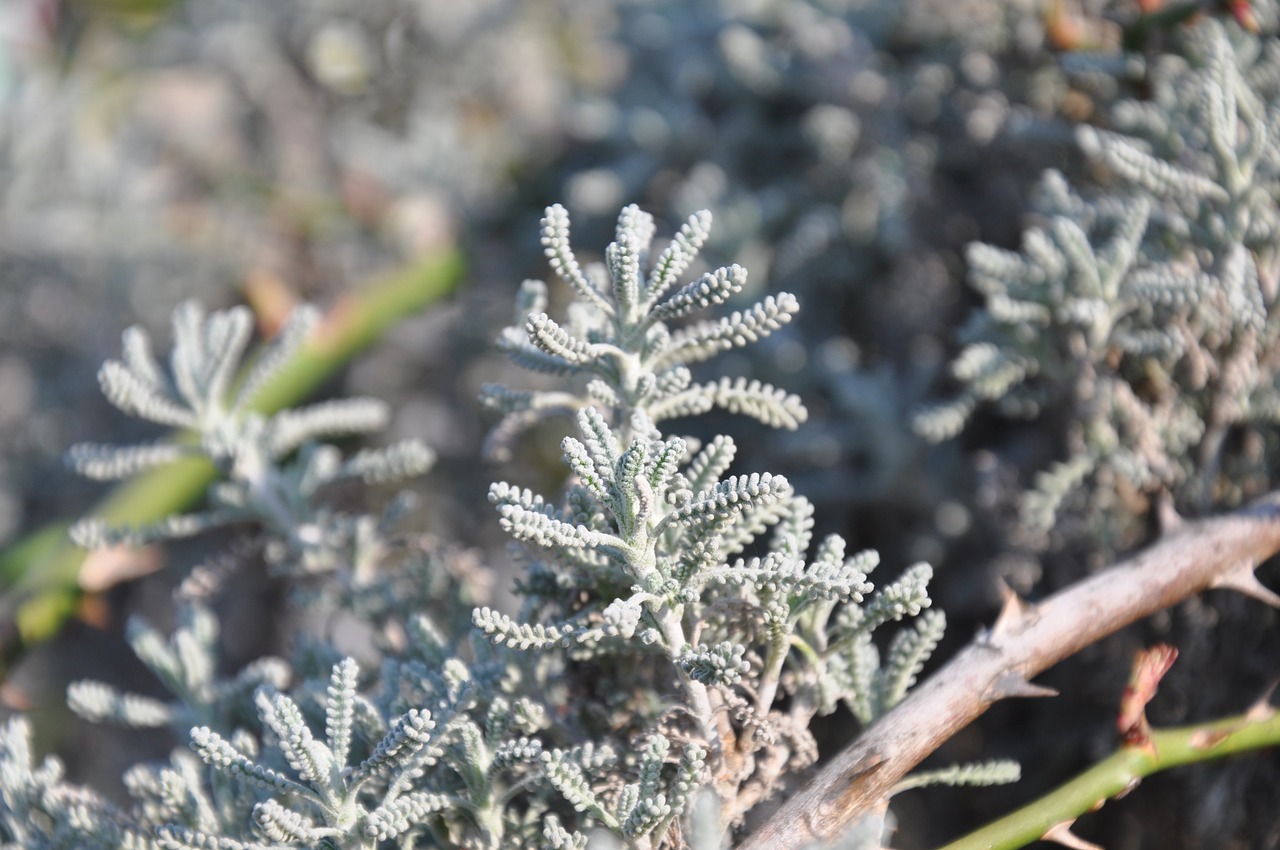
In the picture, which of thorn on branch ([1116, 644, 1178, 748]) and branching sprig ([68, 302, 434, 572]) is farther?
branching sprig ([68, 302, 434, 572])

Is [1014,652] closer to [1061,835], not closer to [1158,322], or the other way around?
[1061,835]

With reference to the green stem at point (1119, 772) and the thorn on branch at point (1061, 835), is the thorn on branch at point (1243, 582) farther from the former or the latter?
the thorn on branch at point (1061, 835)

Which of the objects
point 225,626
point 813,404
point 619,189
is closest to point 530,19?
point 619,189

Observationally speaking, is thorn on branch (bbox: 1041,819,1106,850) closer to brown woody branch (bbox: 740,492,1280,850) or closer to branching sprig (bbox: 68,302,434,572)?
brown woody branch (bbox: 740,492,1280,850)

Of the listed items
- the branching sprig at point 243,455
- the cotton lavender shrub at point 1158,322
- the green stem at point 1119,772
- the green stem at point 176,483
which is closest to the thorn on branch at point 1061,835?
the green stem at point 1119,772

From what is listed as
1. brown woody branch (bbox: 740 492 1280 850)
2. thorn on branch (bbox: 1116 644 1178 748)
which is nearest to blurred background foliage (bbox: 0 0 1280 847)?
brown woody branch (bbox: 740 492 1280 850)
